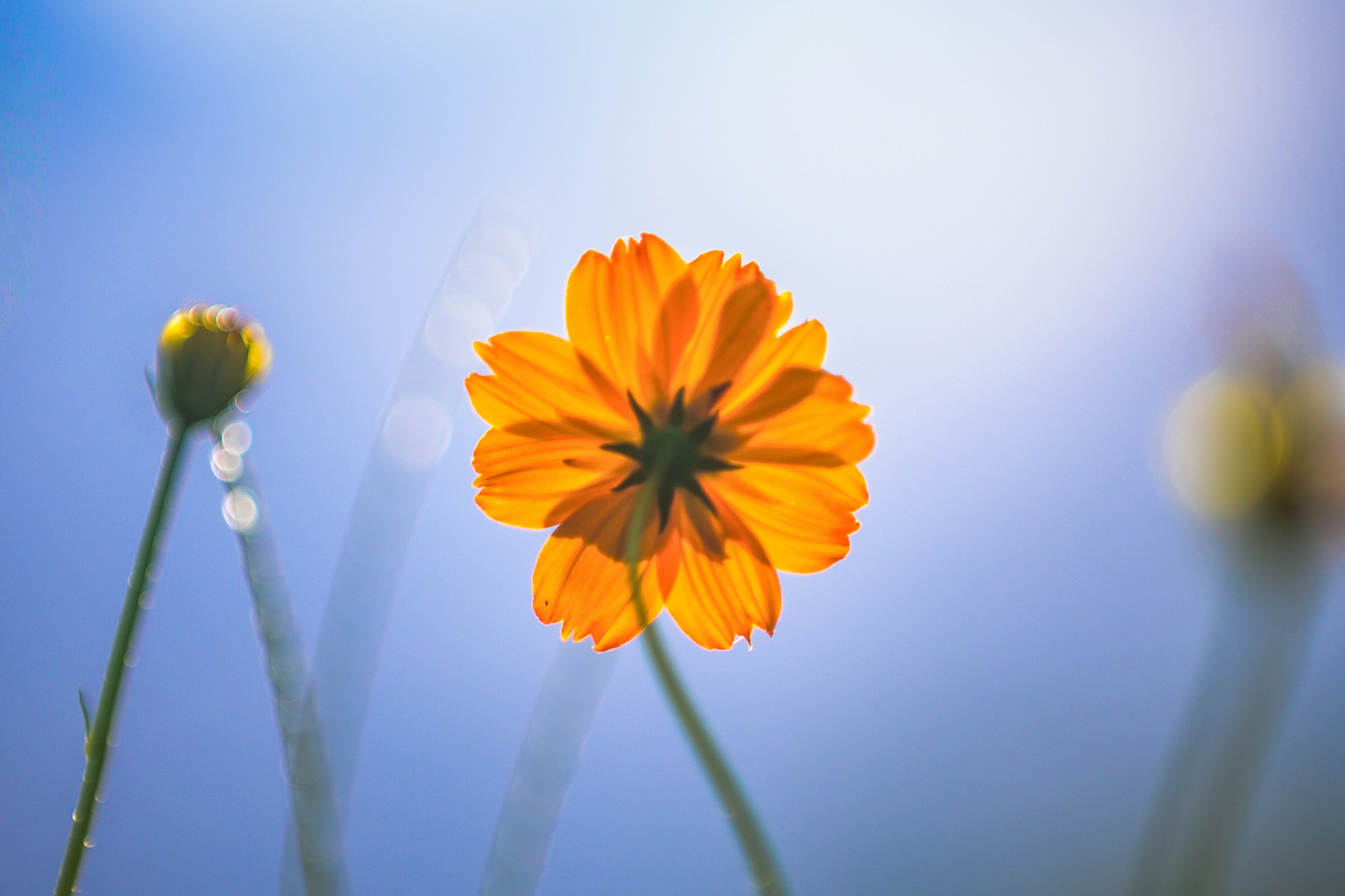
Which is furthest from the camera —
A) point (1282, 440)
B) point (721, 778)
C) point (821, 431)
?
point (1282, 440)

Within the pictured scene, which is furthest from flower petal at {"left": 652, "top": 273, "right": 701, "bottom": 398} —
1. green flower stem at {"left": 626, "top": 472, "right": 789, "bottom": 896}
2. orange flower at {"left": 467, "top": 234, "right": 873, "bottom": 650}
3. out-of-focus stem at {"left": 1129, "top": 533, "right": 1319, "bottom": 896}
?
out-of-focus stem at {"left": 1129, "top": 533, "right": 1319, "bottom": 896}

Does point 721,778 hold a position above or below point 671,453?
below

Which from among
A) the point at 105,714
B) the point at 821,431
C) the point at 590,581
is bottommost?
the point at 105,714

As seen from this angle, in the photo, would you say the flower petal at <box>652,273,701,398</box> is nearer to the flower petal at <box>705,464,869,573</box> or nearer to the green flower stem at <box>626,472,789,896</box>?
the flower petal at <box>705,464,869,573</box>

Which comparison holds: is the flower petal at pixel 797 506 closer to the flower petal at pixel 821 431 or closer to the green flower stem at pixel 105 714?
the flower petal at pixel 821 431

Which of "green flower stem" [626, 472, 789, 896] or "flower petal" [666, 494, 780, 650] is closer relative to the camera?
"green flower stem" [626, 472, 789, 896]

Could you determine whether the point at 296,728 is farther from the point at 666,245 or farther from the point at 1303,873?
the point at 1303,873

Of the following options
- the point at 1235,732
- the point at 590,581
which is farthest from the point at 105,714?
the point at 1235,732

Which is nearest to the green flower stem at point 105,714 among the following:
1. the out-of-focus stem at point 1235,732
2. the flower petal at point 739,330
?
the flower petal at point 739,330

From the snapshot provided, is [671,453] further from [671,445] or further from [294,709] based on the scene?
[294,709]
